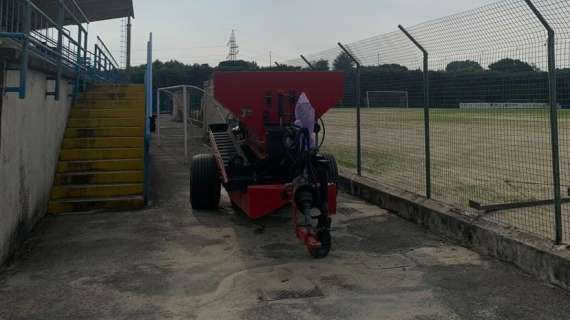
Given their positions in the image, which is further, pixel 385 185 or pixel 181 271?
pixel 385 185

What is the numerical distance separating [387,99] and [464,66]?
283 cm

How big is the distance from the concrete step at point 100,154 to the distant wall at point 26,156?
25 cm

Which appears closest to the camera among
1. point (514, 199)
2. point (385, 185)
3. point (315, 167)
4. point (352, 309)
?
point (352, 309)

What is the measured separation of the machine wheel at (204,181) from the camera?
23.8ft

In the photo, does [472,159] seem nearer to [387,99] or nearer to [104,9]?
[387,99]

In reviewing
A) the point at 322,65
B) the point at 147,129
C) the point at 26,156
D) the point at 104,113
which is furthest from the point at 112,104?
the point at 26,156

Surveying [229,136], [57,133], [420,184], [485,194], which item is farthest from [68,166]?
[485,194]

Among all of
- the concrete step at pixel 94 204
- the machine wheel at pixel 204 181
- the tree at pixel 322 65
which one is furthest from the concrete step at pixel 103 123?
the tree at pixel 322 65

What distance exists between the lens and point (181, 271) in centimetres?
485

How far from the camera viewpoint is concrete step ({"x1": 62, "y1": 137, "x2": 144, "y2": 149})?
873cm

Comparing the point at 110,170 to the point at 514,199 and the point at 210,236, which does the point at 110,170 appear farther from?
the point at 514,199

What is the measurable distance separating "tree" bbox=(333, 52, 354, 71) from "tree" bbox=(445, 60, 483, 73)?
2.64m

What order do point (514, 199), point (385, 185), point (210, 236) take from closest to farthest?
point (210, 236) → point (514, 199) → point (385, 185)

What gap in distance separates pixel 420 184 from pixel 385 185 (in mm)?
790
